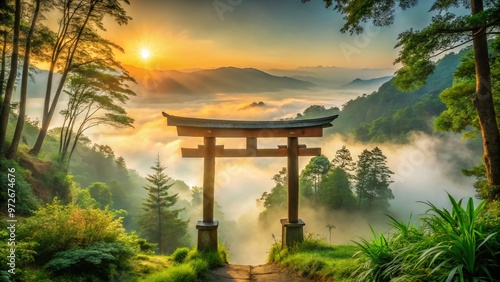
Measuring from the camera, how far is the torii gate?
7723 mm

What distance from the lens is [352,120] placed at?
8925 centimetres

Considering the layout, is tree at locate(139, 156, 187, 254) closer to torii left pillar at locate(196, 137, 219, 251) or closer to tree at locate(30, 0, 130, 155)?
tree at locate(30, 0, 130, 155)

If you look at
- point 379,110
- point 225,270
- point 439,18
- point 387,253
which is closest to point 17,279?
point 225,270

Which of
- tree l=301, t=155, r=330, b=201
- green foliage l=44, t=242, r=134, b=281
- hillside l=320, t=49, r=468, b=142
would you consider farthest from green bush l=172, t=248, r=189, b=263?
hillside l=320, t=49, r=468, b=142

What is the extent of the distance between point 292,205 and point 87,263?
5.48m

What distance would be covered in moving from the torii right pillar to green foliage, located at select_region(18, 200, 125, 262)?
459 cm

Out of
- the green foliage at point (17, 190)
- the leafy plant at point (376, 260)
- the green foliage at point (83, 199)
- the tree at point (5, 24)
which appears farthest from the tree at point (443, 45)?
the green foliage at point (83, 199)

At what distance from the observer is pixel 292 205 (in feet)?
27.3

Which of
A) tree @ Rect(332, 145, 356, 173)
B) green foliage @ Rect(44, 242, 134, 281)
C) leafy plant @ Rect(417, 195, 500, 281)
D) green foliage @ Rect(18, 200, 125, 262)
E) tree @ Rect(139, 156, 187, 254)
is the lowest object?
tree @ Rect(139, 156, 187, 254)

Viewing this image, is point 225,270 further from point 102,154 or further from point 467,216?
point 102,154

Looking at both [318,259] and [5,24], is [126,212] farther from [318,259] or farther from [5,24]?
[5,24]

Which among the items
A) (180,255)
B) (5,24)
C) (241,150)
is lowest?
(180,255)

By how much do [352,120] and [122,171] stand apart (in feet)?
230

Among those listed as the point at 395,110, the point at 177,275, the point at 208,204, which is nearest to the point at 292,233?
the point at 208,204
